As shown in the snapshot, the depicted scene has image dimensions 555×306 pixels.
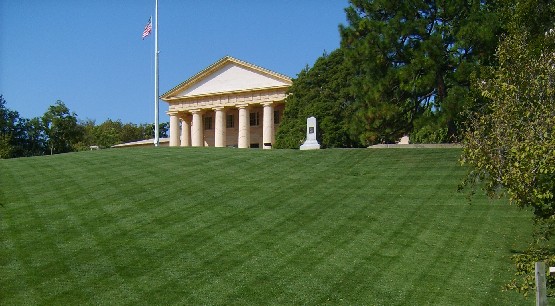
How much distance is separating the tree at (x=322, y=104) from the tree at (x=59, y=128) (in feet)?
85.4

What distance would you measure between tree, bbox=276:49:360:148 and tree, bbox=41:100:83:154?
26.0m

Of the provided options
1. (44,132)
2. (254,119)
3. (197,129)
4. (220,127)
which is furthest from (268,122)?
(44,132)

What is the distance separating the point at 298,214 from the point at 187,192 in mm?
4395

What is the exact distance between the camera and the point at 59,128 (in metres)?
66.8

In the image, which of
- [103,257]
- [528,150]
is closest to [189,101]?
[103,257]

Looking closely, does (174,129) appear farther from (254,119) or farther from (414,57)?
(414,57)

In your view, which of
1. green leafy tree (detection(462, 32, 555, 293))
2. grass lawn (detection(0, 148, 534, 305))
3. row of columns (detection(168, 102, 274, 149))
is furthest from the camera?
row of columns (detection(168, 102, 274, 149))

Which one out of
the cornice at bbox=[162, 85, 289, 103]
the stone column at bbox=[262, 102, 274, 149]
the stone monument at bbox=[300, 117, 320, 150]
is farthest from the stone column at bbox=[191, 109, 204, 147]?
the stone monument at bbox=[300, 117, 320, 150]

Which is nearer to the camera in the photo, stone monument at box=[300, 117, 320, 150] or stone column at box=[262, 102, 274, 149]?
stone monument at box=[300, 117, 320, 150]

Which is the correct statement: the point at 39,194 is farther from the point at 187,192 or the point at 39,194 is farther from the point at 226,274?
the point at 226,274

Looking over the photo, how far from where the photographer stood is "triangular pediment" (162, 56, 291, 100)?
67.3 meters

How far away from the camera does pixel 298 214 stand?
1761cm

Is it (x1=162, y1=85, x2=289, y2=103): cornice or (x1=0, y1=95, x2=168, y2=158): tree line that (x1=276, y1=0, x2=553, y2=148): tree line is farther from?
(x1=0, y1=95, x2=168, y2=158): tree line

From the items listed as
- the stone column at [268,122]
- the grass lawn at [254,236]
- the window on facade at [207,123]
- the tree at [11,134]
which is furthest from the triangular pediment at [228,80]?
the grass lawn at [254,236]
